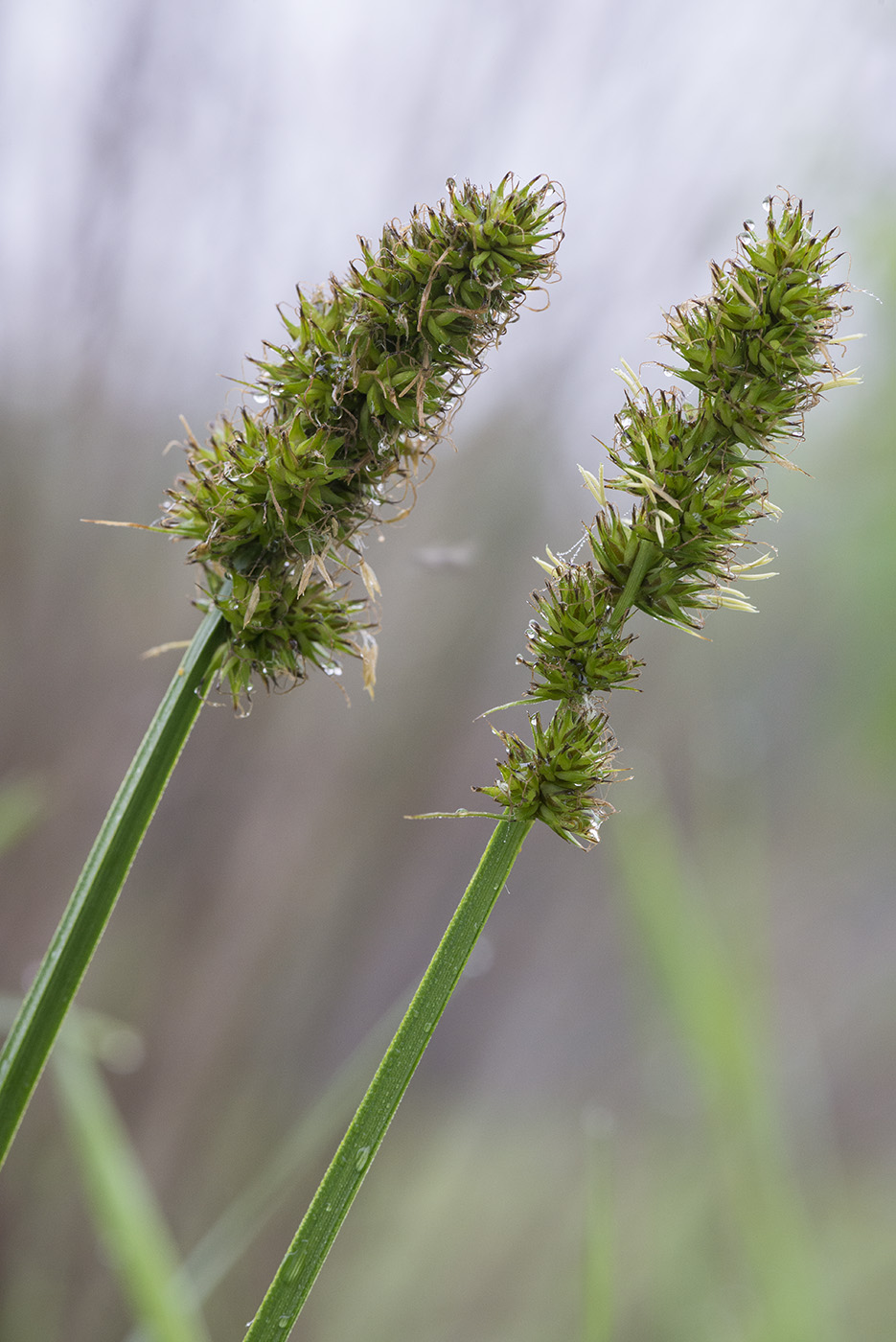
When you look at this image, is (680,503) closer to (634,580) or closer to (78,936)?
(634,580)

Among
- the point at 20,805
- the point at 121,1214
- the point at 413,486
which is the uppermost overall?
the point at 413,486

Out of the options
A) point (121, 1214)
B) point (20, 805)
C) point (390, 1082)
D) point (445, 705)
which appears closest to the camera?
point (390, 1082)

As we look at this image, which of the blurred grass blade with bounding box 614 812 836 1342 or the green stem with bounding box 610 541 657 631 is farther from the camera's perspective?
the blurred grass blade with bounding box 614 812 836 1342

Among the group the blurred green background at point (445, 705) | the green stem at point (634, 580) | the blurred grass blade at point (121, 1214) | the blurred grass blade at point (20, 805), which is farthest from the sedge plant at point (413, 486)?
the blurred grass blade at point (20, 805)

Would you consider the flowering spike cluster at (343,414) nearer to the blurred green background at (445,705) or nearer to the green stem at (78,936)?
the green stem at (78,936)

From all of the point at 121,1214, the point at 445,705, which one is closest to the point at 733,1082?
the point at 121,1214

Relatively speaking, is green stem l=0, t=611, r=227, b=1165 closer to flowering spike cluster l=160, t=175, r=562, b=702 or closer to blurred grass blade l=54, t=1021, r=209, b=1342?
flowering spike cluster l=160, t=175, r=562, b=702

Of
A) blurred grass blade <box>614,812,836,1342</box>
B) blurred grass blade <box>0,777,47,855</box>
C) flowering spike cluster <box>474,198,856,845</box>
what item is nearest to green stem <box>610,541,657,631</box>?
flowering spike cluster <box>474,198,856,845</box>
